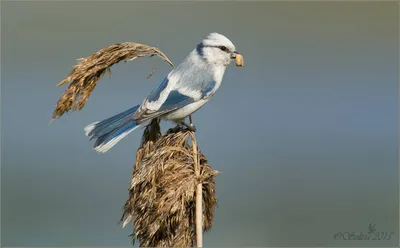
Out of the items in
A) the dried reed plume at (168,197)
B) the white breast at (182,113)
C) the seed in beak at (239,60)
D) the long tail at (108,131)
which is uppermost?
the seed in beak at (239,60)

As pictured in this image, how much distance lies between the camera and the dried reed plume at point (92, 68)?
197 cm

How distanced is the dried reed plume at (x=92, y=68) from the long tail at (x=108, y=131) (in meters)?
0.35

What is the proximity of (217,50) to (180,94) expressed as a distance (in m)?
0.38

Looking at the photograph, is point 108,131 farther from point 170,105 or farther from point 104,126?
point 170,105

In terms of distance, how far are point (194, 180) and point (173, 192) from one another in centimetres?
9

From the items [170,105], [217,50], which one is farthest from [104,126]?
[217,50]

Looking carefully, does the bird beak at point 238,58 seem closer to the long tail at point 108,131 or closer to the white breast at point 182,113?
the white breast at point 182,113

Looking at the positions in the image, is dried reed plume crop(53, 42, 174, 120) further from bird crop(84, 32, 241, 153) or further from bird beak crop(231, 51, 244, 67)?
bird beak crop(231, 51, 244, 67)

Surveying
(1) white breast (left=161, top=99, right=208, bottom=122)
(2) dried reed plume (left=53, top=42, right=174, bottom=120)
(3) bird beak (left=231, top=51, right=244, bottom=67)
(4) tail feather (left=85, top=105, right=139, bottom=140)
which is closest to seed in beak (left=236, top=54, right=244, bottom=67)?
(3) bird beak (left=231, top=51, right=244, bottom=67)

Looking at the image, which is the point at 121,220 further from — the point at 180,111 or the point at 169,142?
the point at 180,111

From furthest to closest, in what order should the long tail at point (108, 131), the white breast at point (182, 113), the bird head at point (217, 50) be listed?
the bird head at point (217, 50) < the white breast at point (182, 113) < the long tail at point (108, 131)

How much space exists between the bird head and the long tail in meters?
0.56

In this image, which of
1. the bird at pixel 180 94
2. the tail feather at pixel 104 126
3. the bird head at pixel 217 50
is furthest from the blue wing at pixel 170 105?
the bird head at pixel 217 50

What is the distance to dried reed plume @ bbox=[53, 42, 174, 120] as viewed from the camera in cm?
197
